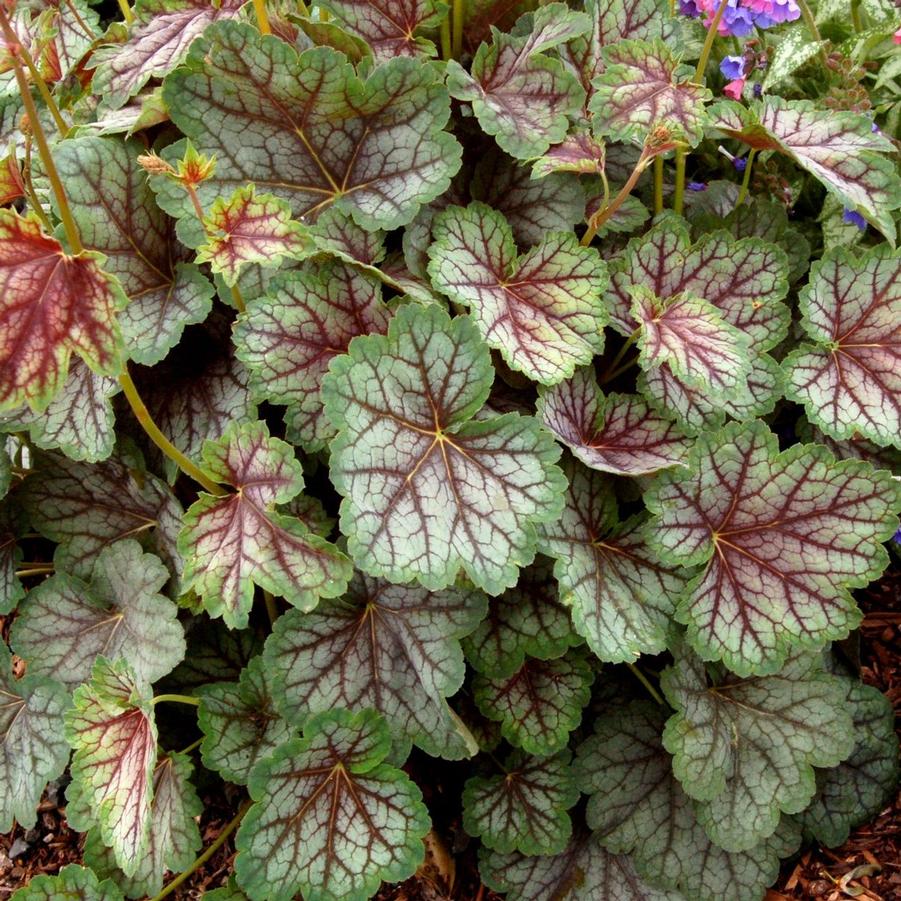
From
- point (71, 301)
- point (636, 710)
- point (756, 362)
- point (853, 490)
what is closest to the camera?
point (71, 301)

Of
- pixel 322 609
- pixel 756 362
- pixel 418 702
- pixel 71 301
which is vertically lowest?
pixel 418 702

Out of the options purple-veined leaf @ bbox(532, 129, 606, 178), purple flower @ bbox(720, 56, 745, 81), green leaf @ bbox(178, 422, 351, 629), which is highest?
purple-veined leaf @ bbox(532, 129, 606, 178)

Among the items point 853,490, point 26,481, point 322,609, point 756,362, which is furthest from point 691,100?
point 26,481

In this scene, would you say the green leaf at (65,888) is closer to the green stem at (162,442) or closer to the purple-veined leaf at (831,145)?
the green stem at (162,442)

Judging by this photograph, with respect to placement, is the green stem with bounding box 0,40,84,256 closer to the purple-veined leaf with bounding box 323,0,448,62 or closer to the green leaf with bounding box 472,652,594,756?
the purple-veined leaf with bounding box 323,0,448,62

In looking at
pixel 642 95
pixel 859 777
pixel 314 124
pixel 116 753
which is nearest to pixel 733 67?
pixel 642 95

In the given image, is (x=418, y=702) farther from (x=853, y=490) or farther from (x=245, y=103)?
(x=245, y=103)

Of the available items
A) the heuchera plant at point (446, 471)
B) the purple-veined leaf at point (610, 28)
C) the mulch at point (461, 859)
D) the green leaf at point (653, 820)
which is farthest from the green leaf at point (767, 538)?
the purple-veined leaf at point (610, 28)

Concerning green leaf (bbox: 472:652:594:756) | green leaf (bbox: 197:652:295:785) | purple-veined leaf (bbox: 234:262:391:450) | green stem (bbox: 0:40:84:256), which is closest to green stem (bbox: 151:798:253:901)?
green leaf (bbox: 197:652:295:785)
